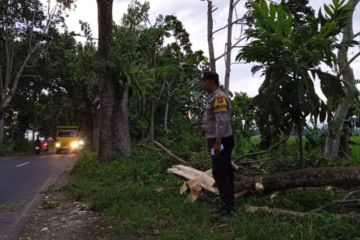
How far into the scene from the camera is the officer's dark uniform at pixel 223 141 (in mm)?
7418

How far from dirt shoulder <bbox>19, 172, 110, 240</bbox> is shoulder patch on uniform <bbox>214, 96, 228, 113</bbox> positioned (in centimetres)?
227

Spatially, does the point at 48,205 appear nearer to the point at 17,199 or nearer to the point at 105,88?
the point at 17,199

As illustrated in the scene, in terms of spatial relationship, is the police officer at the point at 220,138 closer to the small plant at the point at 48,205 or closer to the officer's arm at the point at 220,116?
the officer's arm at the point at 220,116

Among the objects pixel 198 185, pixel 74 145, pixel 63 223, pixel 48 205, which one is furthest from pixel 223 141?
pixel 74 145

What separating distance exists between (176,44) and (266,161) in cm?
1973

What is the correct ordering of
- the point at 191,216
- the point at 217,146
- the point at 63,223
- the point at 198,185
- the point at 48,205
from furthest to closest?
the point at 48,205
the point at 198,185
the point at 63,223
the point at 191,216
the point at 217,146

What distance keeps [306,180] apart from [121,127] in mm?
11025

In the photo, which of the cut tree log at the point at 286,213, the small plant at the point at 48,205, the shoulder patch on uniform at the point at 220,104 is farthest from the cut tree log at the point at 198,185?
the small plant at the point at 48,205

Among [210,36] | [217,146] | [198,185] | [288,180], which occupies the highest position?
[210,36]

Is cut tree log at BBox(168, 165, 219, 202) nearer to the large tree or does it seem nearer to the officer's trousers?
the officer's trousers

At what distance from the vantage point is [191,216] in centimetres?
763

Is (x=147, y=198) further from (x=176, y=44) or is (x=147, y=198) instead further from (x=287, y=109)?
(x=176, y=44)

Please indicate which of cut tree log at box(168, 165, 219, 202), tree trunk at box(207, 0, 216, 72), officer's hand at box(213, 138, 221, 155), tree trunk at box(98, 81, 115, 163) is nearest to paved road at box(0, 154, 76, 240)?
tree trunk at box(98, 81, 115, 163)

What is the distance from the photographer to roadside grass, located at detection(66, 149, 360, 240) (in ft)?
20.0
